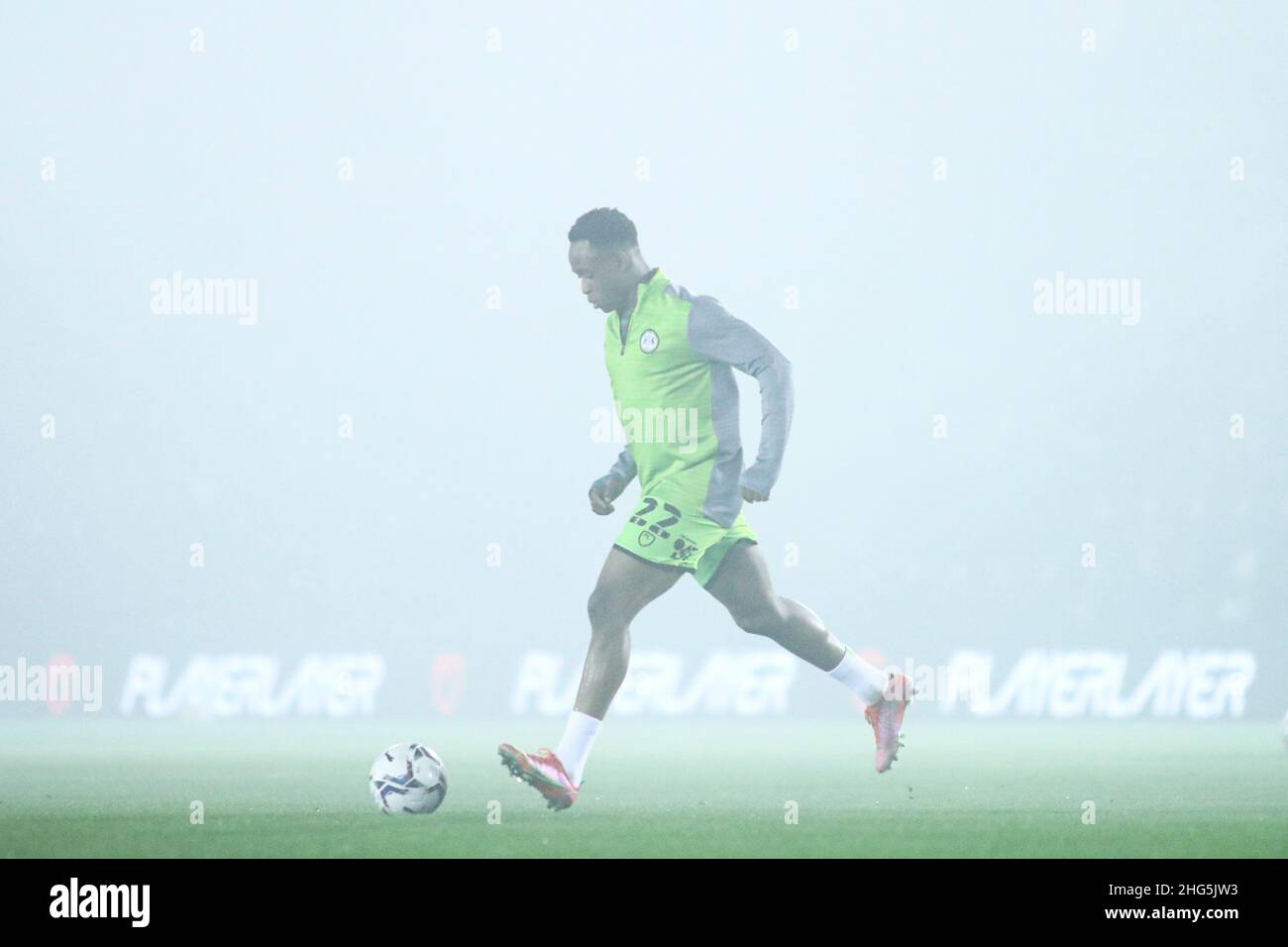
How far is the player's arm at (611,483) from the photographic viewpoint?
283 inches

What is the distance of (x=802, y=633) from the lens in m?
7.14

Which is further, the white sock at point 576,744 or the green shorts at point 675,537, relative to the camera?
the green shorts at point 675,537

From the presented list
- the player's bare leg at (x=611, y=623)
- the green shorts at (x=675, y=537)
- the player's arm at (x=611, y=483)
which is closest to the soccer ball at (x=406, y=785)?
the player's bare leg at (x=611, y=623)

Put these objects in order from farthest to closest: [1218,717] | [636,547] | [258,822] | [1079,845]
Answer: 1. [1218,717]
2. [636,547]
3. [258,822]
4. [1079,845]

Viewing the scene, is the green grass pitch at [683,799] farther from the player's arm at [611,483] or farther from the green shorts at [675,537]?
the player's arm at [611,483]

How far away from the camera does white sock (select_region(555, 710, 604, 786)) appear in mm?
6586

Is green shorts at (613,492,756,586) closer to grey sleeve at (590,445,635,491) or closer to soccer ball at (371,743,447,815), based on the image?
grey sleeve at (590,445,635,491)

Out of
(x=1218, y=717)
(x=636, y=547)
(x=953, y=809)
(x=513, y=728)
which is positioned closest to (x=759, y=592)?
(x=636, y=547)

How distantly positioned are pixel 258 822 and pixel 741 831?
1748 millimetres

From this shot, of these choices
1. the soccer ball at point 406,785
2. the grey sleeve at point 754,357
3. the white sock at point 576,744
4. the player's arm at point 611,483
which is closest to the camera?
the soccer ball at point 406,785

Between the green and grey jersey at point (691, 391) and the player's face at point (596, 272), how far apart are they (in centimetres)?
12

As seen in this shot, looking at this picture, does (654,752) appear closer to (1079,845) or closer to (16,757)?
(16,757)

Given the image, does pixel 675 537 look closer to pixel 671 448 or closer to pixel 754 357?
pixel 671 448

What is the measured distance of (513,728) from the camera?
622 inches
